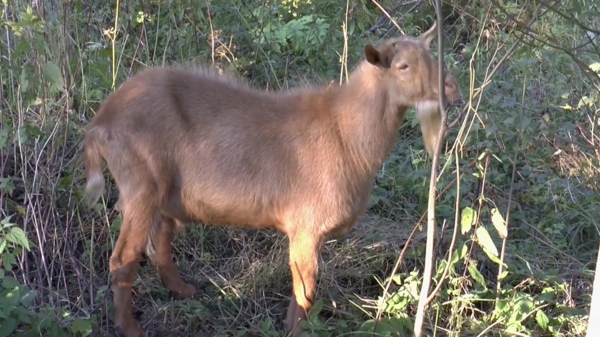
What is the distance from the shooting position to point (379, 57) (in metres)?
4.68

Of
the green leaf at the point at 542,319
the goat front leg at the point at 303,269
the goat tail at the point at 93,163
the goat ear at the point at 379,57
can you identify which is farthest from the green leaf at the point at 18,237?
the green leaf at the point at 542,319

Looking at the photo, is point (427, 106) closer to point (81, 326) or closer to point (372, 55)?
point (372, 55)

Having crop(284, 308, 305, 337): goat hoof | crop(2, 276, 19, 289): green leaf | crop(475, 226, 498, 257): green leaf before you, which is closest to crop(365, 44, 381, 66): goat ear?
crop(475, 226, 498, 257): green leaf

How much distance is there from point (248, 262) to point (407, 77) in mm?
1551

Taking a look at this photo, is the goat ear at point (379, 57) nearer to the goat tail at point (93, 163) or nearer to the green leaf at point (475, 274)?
the green leaf at point (475, 274)

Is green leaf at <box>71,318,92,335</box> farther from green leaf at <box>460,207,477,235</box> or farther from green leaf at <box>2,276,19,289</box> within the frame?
green leaf at <box>460,207,477,235</box>

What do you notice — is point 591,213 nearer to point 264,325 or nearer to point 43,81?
point 264,325

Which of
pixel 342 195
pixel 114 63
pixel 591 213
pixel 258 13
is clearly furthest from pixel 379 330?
pixel 258 13

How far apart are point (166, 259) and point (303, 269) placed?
2.94ft

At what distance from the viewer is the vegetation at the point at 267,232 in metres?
4.80

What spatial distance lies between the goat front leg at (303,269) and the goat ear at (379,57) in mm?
930

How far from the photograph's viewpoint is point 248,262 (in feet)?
17.9

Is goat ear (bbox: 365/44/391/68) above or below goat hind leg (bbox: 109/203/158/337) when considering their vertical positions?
above

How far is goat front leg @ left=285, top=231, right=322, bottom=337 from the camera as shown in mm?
4754
